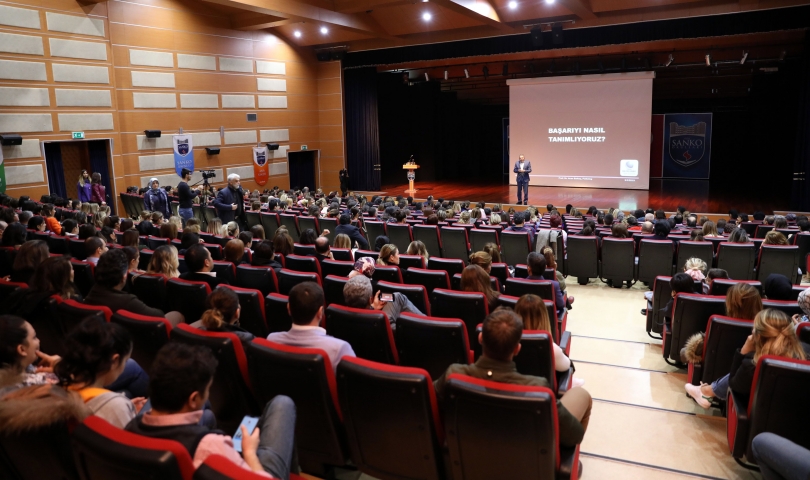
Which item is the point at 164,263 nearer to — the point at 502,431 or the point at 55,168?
the point at 502,431

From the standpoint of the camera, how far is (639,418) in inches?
139

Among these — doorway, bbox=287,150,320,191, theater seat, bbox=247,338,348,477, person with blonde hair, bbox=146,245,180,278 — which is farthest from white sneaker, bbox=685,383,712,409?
doorway, bbox=287,150,320,191

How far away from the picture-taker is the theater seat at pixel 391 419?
2.22m

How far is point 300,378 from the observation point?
94.2 inches

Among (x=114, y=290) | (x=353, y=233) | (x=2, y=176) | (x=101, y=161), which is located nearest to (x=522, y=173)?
(x=353, y=233)

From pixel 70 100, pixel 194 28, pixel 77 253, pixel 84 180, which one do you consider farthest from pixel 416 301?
pixel 194 28

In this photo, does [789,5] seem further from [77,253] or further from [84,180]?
[84,180]

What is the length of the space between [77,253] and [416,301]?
3.98 meters

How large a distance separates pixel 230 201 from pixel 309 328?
670 cm

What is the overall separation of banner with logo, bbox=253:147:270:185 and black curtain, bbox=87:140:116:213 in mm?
4421

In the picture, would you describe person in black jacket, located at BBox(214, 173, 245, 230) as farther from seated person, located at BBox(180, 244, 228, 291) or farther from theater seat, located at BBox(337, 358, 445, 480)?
theater seat, located at BBox(337, 358, 445, 480)

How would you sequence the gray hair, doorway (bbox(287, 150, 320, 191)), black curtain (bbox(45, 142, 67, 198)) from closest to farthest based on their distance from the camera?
the gray hair, black curtain (bbox(45, 142, 67, 198)), doorway (bbox(287, 150, 320, 191))

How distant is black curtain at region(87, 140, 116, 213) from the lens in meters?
12.9

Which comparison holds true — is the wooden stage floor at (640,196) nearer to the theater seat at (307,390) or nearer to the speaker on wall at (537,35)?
the speaker on wall at (537,35)
